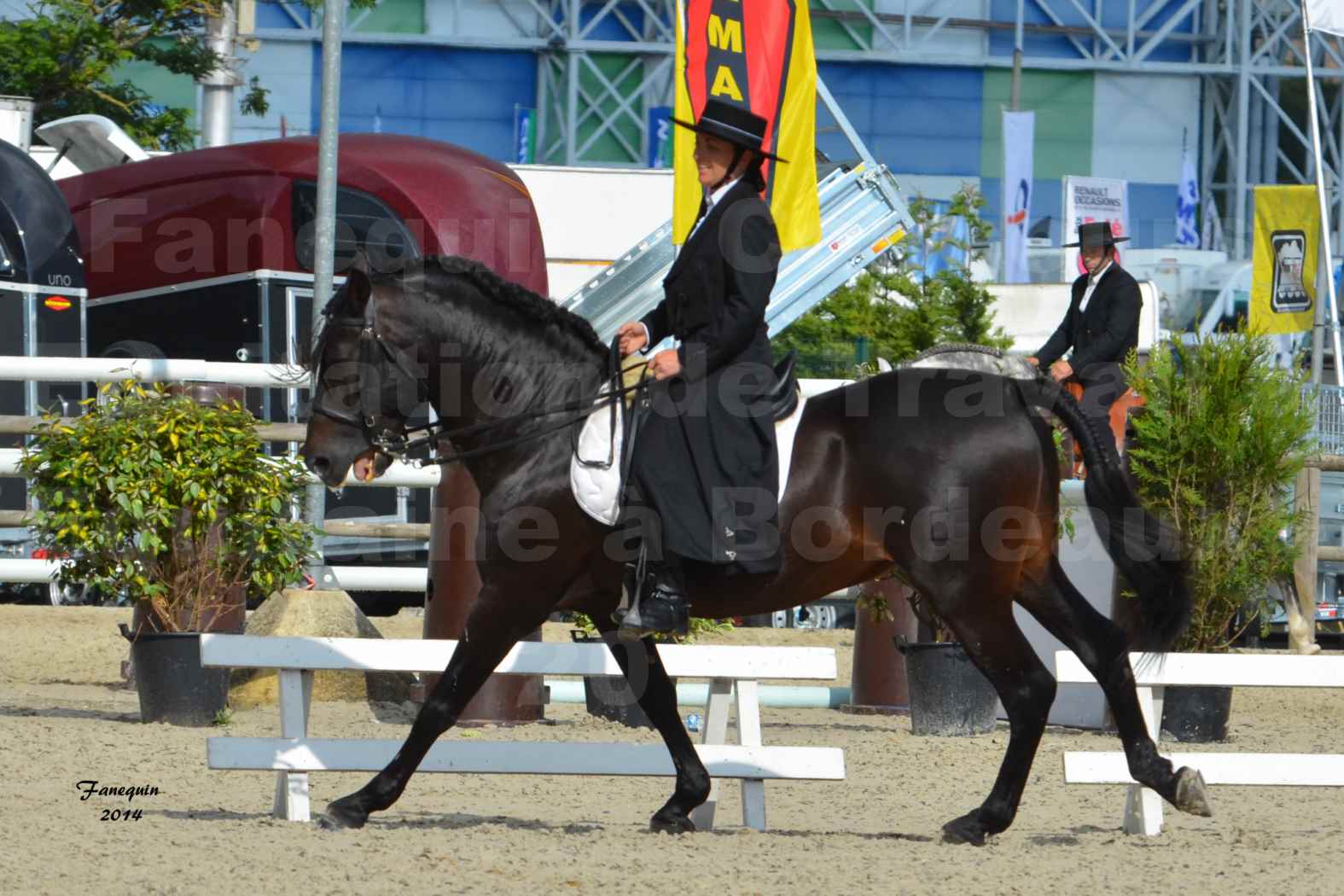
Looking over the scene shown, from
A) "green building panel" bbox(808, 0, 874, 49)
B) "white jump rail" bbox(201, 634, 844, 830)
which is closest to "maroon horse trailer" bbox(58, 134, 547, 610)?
"white jump rail" bbox(201, 634, 844, 830)

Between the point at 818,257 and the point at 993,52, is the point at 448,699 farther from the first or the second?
the point at 993,52

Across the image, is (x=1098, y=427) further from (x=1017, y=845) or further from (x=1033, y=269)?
(x=1033, y=269)

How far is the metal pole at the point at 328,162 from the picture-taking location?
11.1 m

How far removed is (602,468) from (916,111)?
33.1 metres

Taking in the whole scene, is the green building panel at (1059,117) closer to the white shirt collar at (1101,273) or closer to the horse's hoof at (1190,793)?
the white shirt collar at (1101,273)

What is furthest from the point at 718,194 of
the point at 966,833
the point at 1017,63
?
the point at 1017,63

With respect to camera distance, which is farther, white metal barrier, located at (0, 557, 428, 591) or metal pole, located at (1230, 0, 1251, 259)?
metal pole, located at (1230, 0, 1251, 259)

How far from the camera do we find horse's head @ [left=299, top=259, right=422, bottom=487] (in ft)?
19.6

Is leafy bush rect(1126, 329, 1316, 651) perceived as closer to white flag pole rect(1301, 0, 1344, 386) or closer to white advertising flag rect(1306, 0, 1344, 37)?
white advertising flag rect(1306, 0, 1344, 37)

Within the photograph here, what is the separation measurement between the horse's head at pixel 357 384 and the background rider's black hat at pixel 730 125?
1157mm

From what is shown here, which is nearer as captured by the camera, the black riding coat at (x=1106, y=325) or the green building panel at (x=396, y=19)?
the black riding coat at (x=1106, y=325)

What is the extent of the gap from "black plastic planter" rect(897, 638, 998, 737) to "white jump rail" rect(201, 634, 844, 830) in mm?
2471

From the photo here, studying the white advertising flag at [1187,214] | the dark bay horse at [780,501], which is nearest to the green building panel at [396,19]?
the white advertising flag at [1187,214]

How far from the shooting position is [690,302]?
603 cm
